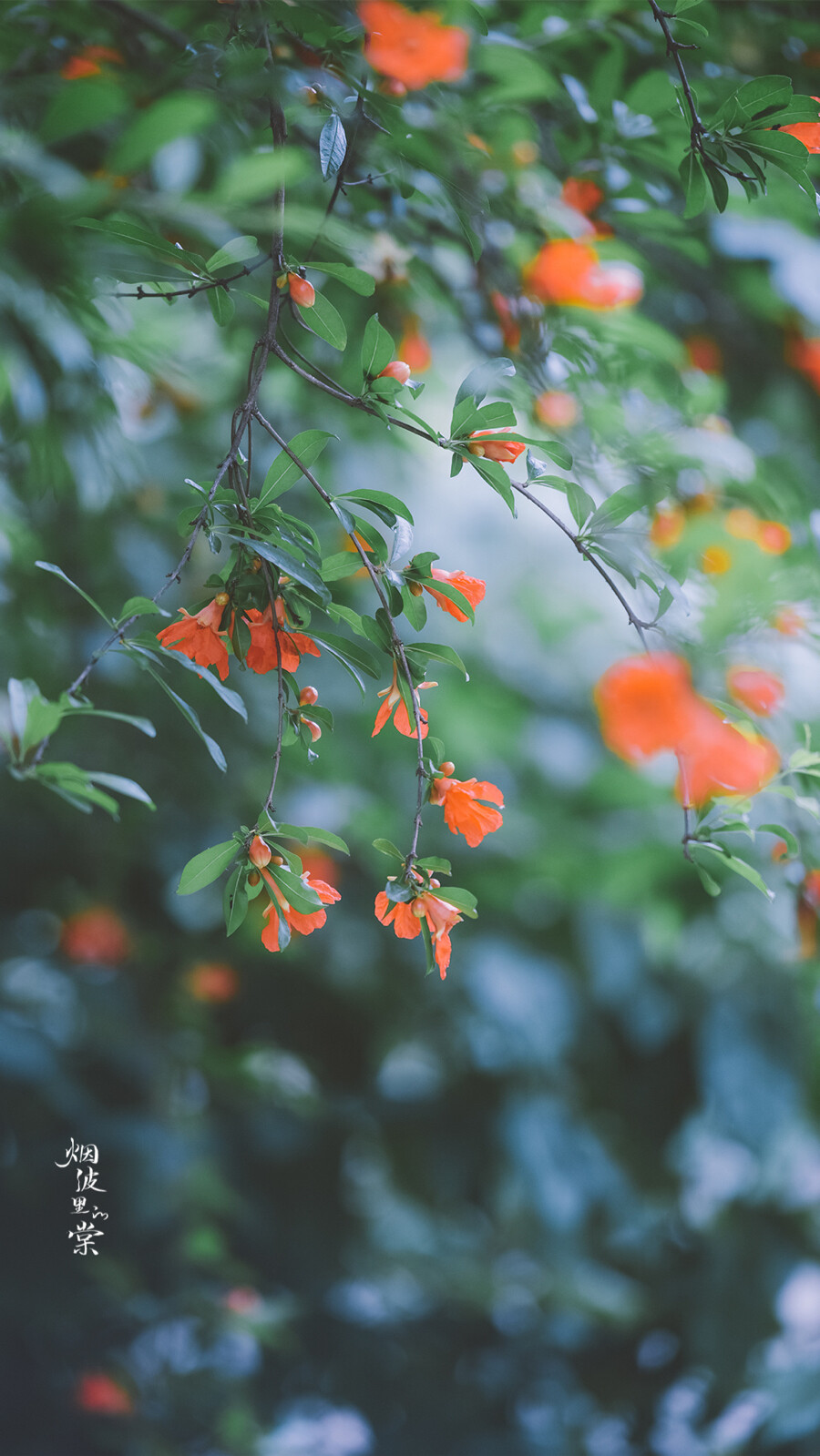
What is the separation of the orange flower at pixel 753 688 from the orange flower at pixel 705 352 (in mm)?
540

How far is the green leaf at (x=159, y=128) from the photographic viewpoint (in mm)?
242

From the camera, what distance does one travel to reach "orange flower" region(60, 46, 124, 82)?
1.46ft

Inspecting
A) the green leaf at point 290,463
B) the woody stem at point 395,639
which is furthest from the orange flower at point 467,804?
the green leaf at point 290,463

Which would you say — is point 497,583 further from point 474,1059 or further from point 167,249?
point 167,249

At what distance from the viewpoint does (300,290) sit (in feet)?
0.99

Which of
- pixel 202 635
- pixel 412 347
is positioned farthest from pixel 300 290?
pixel 412 347

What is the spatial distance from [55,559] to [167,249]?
22.2 inches

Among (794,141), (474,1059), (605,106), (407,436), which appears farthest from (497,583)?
(794,141)

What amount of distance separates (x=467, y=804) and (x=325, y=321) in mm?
166

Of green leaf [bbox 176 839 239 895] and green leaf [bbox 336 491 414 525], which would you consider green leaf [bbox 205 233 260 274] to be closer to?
green leaf [bbox 336 491 414 525]

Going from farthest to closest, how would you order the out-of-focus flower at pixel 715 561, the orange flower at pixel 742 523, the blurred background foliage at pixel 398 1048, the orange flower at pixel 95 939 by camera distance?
the orange flower at pixel 95 939, the blurred background foliage at pixel 398 1048, the orange flower at pixel 742 523, the out-of-focus flower at pixel 715 561

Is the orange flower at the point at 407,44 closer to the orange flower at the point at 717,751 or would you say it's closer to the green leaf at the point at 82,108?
the green leaf at the point at 82,108

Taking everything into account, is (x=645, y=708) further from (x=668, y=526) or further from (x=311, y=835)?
(x=668, y=526)

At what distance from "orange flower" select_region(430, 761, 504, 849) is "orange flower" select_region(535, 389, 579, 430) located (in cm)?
27
